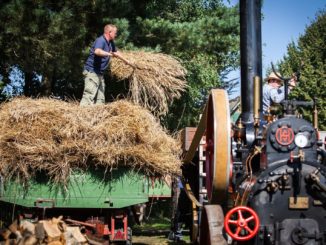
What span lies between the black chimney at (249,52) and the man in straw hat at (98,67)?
2.59 m

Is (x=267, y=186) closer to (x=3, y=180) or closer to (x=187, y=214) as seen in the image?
(x=3, y=180)

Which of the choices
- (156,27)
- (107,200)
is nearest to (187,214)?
(107,200)

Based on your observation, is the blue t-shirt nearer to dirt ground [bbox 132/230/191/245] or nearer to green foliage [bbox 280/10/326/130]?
dirt ground [bbox 132/230/191/245]

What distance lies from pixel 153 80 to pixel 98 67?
0.82m

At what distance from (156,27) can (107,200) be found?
15.9 ft

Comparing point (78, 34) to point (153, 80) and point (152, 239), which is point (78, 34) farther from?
point (152, 239)

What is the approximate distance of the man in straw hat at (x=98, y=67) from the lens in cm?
791

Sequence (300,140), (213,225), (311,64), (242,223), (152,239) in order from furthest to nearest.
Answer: (311,64), (152,239), (213,225), (300,140), (242,223)

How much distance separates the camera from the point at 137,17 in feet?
34.7

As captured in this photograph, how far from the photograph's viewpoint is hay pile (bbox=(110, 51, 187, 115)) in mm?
8219

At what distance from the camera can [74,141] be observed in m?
6.38

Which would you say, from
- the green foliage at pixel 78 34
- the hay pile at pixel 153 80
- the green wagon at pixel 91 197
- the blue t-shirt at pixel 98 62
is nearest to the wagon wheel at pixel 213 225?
the green wagon at pixel 91 197

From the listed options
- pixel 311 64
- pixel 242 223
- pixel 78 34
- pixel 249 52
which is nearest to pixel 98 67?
pixel 78 34

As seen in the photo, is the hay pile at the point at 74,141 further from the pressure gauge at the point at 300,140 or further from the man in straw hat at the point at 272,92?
the pressure gauge at the point at 300,140
